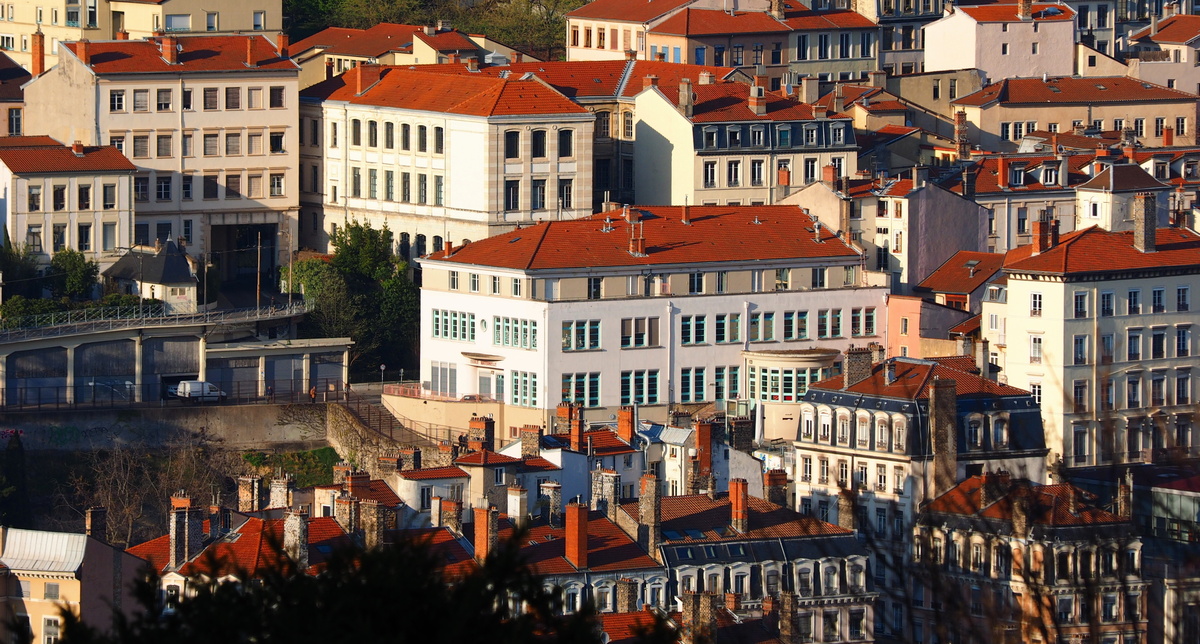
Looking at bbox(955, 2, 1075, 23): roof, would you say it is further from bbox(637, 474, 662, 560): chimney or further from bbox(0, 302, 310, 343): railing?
bbox(637, 474, 662, 560): chimney

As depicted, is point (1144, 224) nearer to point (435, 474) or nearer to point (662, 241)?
point (662, 241)

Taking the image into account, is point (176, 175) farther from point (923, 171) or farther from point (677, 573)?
point (677, 573)

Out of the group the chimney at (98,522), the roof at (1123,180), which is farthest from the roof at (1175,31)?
the chimney at (98,522)

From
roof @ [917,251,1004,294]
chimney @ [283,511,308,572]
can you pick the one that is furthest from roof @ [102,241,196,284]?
chimney @ [283,511,308,572]

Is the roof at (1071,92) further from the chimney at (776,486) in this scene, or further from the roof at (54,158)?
the chimney at (776,486)

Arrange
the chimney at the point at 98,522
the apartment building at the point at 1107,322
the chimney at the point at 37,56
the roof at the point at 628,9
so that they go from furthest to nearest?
1. the roof at the point at 628,9
2. the chimney at the point at 37,56
3. the apartment building at the point at 1107,322
4. the chimney at the point at 98,522

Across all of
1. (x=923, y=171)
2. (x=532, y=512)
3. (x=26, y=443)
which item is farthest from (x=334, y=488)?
(x=923, y=171)

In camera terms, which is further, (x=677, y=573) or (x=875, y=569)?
(x=875, y=569)
